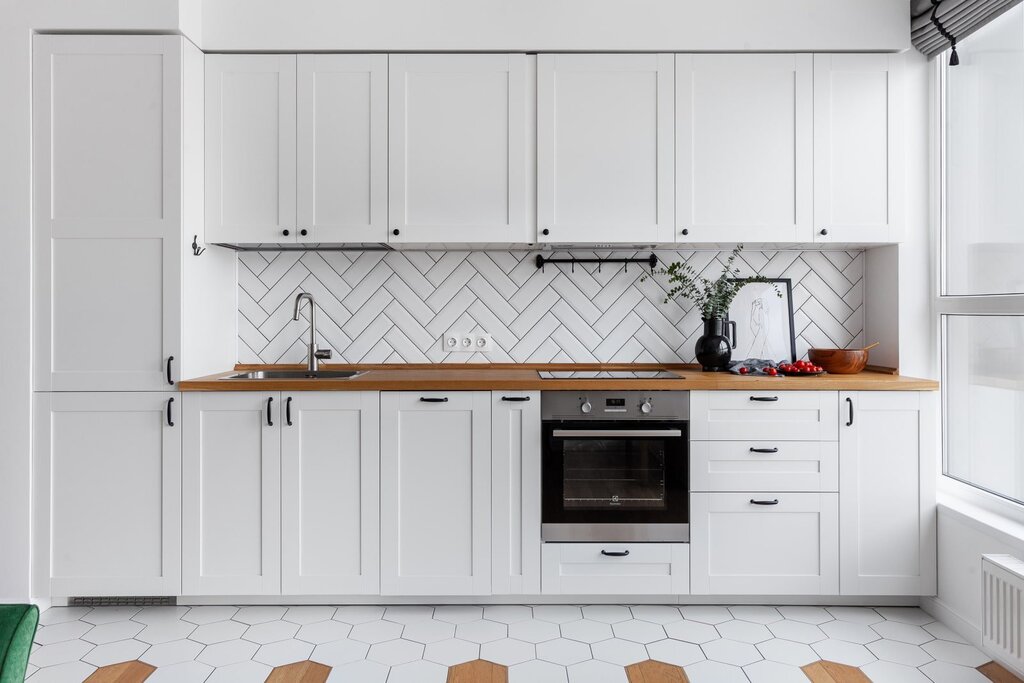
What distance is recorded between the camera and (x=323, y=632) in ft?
7.56

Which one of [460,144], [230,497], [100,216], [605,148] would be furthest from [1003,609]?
[100,216]

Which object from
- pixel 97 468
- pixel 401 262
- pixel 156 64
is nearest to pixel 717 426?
pixel 401 262

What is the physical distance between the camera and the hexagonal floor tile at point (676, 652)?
6.89 feet

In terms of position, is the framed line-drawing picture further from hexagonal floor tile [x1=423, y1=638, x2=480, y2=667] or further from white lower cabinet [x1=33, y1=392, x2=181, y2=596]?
white lower cabinet [x1=33, y1=392, x2=181, y2=596]

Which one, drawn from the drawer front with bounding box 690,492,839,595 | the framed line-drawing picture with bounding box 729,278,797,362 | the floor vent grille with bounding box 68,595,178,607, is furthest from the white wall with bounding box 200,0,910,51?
the floor vent grille with bounding box 68,595,178,607

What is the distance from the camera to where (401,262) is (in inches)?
117

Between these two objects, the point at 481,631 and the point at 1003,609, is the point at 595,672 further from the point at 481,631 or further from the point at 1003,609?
the point at 1003,609

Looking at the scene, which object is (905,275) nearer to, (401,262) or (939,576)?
(939,576)

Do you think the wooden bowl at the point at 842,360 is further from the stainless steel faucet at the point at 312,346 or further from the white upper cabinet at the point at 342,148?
the stainless steel faucet at the point at 312,346

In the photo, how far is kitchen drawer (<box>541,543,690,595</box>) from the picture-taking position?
→ 96.0 inches

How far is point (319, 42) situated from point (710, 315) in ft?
6.72

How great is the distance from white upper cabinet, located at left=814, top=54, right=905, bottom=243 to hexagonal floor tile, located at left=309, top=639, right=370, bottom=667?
241cm

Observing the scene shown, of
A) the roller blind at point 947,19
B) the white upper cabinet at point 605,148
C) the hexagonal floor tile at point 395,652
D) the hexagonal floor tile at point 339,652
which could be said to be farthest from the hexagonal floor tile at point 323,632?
the roller blind at point 947,19

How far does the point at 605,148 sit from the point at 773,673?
6.67 feet
